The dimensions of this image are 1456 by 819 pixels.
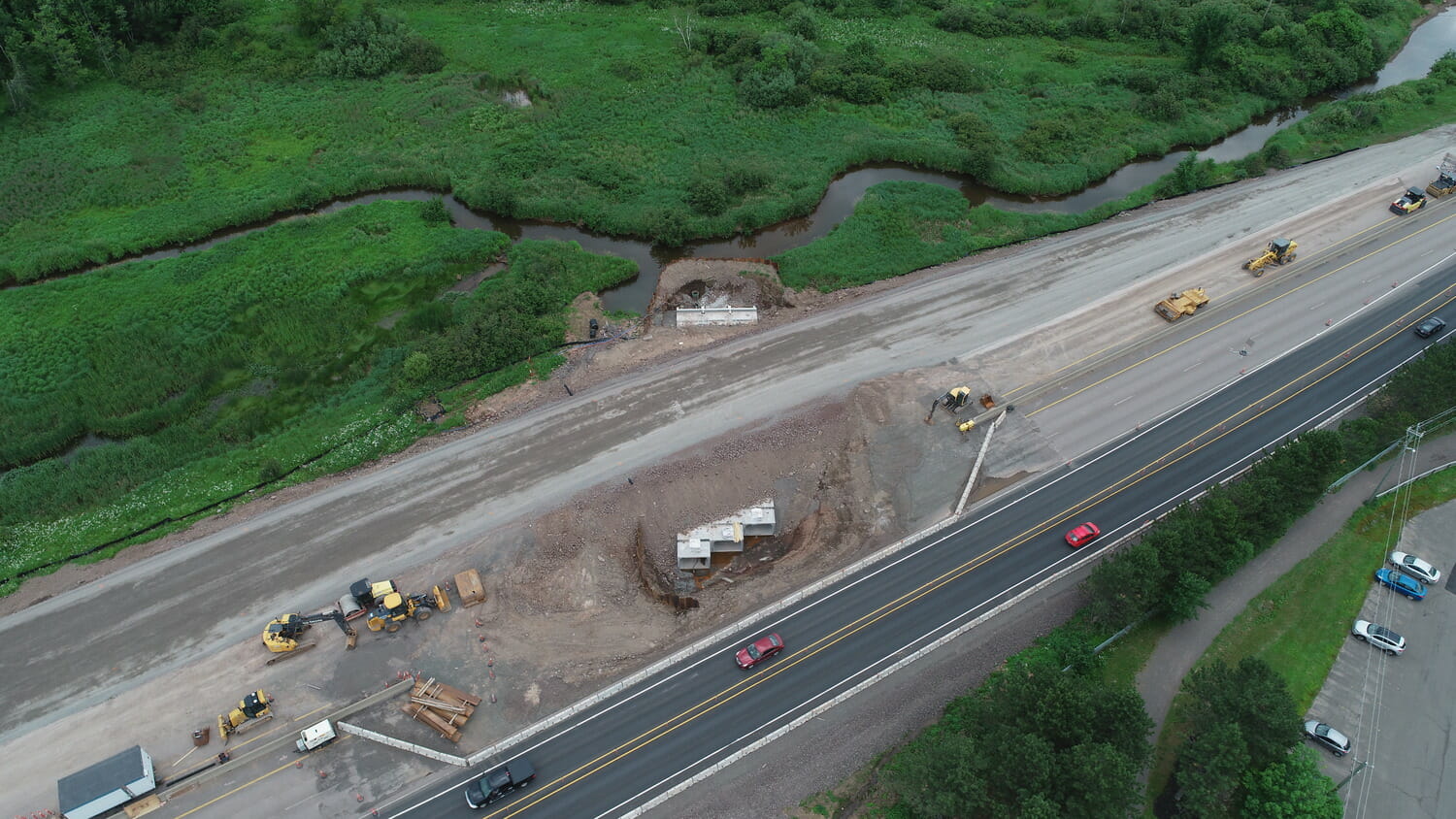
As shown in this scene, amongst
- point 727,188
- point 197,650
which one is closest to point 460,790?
point 197,650

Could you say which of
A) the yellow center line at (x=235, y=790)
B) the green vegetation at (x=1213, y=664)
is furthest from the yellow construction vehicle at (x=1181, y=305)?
the yellow center line at (x=235, y=790)

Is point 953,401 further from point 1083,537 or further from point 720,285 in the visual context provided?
point 720,285

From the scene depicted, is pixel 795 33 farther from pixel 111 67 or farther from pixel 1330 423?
pixel 111 67

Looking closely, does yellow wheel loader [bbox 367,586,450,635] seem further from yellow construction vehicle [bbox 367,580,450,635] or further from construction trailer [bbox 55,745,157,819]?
construction trailer [bbox 55,745,157,819]

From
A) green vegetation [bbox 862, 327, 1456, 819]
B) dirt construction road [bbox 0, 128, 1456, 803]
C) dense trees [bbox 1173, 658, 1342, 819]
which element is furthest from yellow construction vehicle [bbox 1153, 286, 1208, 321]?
dense trees [bbox 1173, 658, 1342, 819]

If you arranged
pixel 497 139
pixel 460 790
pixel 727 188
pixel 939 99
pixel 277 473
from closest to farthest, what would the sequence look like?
pixel 460 790
pixel 277 473
pixel 727 188
pixel 497 139
pixel 939 99

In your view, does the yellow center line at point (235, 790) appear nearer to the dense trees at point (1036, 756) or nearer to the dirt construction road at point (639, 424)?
the dirt construction road at point (639, 424)

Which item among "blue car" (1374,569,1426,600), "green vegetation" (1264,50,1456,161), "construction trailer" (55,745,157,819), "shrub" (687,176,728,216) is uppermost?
"green vegetation" (1264,50,1456,161)
